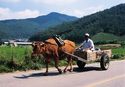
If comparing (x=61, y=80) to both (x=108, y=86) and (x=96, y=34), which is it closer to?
(x=108, y=86)

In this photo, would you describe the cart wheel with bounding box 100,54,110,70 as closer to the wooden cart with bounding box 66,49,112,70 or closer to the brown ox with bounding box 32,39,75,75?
the wooden cart with bounding box 66,49,112,70

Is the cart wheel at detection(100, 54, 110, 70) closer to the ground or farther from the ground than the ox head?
closer to the ground

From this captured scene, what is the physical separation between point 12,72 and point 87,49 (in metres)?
3.87

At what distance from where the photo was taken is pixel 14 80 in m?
14.9

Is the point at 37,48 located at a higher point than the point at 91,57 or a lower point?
higher

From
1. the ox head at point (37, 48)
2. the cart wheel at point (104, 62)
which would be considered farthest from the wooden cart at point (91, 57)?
the ox head at point (37, 48)

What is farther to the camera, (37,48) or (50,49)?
(50,49)

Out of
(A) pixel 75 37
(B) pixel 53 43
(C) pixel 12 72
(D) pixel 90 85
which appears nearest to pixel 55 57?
(B) pixel 53 43

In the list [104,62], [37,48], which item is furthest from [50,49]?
[104,62]

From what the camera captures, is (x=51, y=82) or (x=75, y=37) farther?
(x=75, y=37)

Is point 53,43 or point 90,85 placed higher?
point 53,43

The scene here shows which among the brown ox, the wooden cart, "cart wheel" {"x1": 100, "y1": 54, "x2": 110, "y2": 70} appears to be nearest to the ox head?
the brown ox

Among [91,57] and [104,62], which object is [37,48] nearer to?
A: [91,57]

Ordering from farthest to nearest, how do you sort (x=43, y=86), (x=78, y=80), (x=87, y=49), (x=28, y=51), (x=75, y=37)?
(x=75, y=37)
(x=28, y=51)
(x=87, y=49)
(x=78, y=80)
(x=43, y=86)
